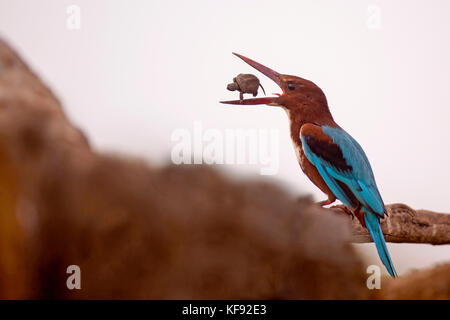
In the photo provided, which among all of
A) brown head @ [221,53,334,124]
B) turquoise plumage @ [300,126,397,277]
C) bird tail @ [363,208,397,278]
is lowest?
bird tail @ [363,208,397,278]

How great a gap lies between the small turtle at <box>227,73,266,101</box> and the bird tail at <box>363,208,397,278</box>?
742 millimetres

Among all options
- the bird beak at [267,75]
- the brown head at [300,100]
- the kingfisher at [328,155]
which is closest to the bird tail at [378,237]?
the kingfisher at [328,155]

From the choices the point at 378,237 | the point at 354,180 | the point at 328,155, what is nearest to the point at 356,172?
the point at 354,180

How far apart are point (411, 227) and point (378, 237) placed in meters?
0.27

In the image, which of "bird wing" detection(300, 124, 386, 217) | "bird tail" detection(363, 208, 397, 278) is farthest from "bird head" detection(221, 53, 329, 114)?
"bird tail" detection(363, 208, 397, 278)

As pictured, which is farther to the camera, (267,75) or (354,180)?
(267,75)

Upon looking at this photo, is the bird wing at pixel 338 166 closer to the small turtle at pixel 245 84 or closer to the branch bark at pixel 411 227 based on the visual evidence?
the branch bark at pixel 411 227

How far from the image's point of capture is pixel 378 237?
1967mm

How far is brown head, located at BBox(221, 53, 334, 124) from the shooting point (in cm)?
212

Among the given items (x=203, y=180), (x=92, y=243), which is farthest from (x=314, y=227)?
(x=92, y=243)

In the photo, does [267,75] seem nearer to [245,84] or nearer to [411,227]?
[245,84]

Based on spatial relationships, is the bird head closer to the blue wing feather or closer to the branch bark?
the blue wing feather
